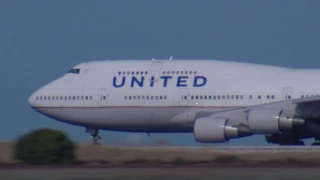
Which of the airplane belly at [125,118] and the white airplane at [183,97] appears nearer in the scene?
the white airplane at [183,97]

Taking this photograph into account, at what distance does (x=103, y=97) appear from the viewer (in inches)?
1596

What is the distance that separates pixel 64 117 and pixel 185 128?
5.26 m

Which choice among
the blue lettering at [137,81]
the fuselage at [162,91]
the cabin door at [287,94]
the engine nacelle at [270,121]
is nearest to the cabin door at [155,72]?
the fuselage at [162,91]

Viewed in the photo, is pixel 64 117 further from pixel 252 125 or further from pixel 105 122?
pixel 252 125

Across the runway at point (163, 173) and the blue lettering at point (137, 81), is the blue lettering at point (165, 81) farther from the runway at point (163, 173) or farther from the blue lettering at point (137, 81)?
the runway at point (163, 173)

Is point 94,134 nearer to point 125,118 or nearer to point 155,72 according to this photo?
point 125,118

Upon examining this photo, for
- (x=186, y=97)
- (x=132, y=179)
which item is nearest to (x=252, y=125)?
(x=186, y=97)

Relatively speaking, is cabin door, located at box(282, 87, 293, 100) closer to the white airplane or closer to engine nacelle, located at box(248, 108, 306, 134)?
the white airplane

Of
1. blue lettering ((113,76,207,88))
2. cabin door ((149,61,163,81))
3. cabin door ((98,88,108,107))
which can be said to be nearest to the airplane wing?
blue lettering ((113,76,207,88))

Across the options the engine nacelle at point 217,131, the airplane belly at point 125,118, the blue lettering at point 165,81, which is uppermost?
the blue lettering at point 165,81

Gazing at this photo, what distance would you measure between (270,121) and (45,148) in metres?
12.2

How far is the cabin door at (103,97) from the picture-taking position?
40500 millimetres

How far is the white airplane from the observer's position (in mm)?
37594

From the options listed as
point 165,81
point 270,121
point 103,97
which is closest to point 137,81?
point 165,81
